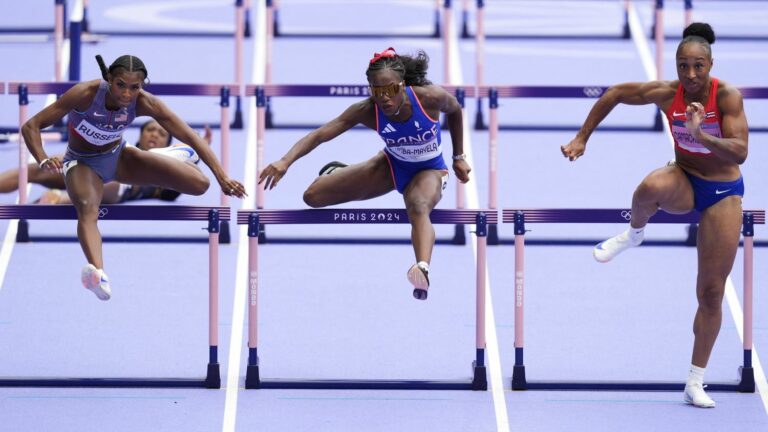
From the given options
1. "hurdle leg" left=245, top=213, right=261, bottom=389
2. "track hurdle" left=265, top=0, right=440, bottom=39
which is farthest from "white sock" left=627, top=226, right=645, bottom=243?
"track hurdle" left=265, top=0, right=440, bottom=39

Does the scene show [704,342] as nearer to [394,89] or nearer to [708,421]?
[708,421]

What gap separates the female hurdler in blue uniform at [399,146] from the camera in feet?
25.6

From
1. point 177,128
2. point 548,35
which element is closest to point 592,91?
point 177,128

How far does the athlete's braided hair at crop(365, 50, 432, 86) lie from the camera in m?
7.82

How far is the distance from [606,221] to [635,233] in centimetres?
23

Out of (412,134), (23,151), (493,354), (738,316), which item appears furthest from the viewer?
(23,151)

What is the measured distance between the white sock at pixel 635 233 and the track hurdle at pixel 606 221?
157 mm

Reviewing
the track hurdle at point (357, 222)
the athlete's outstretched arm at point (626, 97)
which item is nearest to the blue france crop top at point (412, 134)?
the track hurdle at point (357, 222)

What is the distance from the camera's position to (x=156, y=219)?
7926 millimetres

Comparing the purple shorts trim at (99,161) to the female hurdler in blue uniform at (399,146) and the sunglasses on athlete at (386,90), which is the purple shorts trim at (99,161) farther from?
the sunglasses on athlete at (386,90)

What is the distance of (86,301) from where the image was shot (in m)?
9.40

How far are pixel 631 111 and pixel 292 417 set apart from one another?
19.6 feet

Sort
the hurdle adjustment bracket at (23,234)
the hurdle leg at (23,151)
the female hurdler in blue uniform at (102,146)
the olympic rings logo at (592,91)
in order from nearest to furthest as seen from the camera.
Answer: the female hurdler in blue uniform at (102,146) < the hurdle leg at (23,151) < the olympic rings logo at (592,91) < the hurdle adjustment bracket at (23,234)

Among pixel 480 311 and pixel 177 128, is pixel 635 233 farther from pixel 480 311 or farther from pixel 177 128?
pixel 177 128
